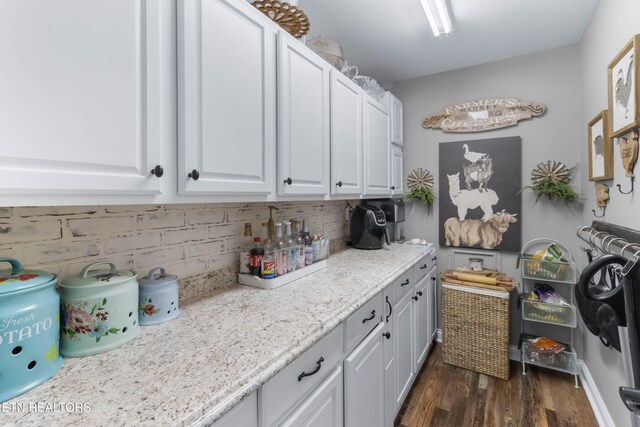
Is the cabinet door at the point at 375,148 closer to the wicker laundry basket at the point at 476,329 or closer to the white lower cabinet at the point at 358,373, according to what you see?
the white lower cabinet at the point at 358,373

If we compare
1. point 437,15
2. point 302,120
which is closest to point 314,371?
point 302,120

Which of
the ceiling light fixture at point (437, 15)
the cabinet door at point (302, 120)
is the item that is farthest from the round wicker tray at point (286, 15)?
the ceiling light fixture at point (437, 15)

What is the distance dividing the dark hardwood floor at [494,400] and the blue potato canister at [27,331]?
188 cm

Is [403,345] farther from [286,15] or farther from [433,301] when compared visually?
[286,15]

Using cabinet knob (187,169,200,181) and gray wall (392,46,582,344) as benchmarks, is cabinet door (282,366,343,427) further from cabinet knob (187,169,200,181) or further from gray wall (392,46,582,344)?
gray wall (392,46,582,344)

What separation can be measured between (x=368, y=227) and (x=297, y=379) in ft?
5.32

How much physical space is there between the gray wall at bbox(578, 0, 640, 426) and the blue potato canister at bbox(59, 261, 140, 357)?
206 cm

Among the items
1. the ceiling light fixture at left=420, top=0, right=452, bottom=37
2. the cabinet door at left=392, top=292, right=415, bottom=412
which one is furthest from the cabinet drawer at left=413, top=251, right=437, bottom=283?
the ceiling light fixture at left=420, top=0, right=452, bottom=37

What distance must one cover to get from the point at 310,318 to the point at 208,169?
0.64 metres

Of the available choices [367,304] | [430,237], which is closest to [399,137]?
[430,237]

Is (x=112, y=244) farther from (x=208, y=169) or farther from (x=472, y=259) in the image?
(x=472, y=259)

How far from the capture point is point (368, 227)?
246cm

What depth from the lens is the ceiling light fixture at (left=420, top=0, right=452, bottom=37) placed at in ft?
5.77

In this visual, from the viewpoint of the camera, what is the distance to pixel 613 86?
158 cm
